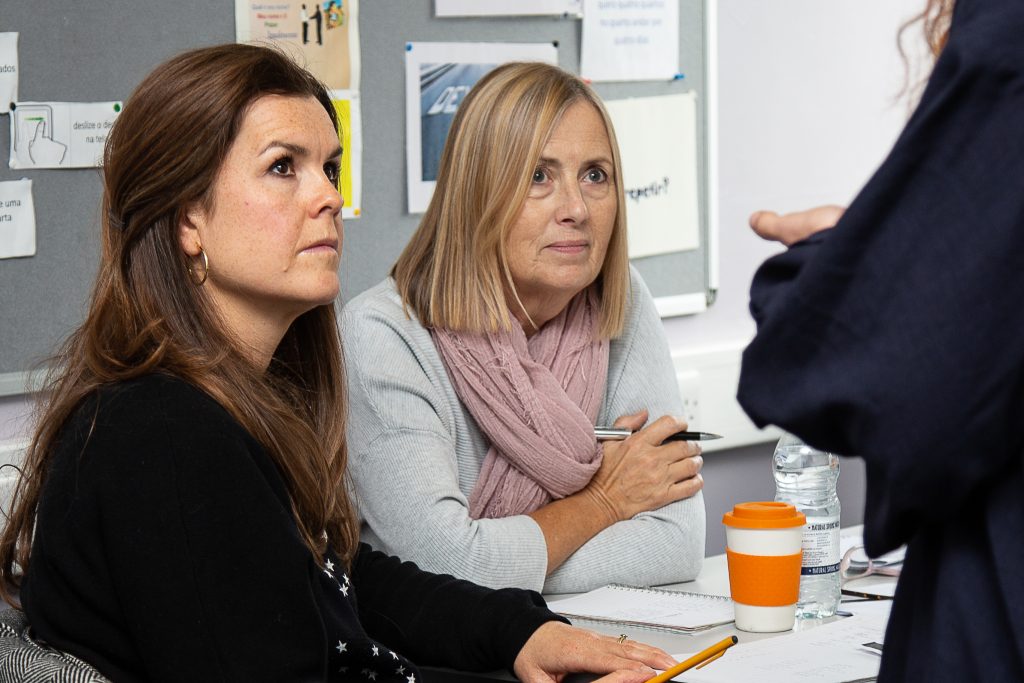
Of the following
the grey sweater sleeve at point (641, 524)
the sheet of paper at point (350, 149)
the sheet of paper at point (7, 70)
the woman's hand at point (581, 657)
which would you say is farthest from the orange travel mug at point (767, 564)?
the sheet of paper at point (7, 70)

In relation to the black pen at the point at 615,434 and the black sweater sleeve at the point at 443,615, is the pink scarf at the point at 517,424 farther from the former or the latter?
the black sweater sleeve at the point at 443,615

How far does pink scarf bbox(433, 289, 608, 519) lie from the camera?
1.82m

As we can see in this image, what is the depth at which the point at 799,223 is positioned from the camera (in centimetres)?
82

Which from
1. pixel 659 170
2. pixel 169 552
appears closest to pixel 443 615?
pixel 169 552

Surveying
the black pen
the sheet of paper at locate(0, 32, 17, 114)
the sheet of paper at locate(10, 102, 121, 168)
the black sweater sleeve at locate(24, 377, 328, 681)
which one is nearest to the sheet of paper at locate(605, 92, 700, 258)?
the black pen

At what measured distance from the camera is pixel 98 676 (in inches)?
37.2

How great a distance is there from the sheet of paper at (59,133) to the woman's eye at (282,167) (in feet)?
Result: 2.20

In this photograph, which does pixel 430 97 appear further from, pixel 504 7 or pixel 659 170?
pixel 659 170

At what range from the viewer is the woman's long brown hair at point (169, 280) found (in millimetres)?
1200

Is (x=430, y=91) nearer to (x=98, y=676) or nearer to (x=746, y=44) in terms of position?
(x=746, y=44)

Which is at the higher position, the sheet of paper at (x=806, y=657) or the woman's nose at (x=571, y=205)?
the woman's nose at (x=571, y=205)

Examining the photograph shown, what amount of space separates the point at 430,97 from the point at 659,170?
0.67m

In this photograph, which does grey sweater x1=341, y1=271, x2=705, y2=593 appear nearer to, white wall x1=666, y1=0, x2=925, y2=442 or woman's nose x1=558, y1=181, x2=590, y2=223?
woman's nose x1=558, y1=181, x2=590, y2=223

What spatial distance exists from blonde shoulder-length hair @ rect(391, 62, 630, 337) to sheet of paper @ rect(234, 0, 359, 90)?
0.41 meters
